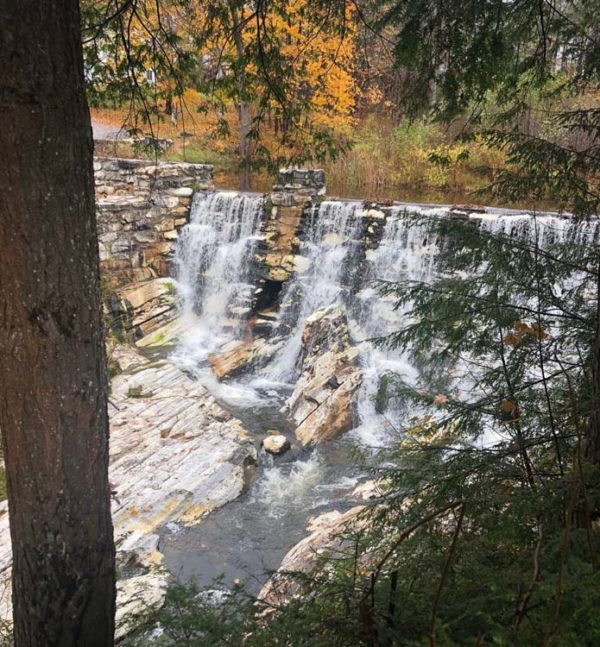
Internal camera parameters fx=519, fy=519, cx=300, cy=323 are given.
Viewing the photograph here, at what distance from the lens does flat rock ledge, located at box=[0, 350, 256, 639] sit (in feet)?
16.9

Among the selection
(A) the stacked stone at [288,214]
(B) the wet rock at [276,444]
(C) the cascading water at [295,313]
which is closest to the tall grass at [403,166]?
(A) the stacked stone at [288,214]

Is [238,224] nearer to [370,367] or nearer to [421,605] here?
[370,367]

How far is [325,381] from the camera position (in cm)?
841

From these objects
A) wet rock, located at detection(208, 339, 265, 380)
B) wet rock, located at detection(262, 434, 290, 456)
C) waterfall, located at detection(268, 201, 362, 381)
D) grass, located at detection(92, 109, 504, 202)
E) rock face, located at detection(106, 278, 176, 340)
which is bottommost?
wet rock, located at detection(262, 434, 290, 456)

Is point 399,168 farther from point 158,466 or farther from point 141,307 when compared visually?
point 158,466

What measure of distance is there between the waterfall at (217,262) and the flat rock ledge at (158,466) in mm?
2634

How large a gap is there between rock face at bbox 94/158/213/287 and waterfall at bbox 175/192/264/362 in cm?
38

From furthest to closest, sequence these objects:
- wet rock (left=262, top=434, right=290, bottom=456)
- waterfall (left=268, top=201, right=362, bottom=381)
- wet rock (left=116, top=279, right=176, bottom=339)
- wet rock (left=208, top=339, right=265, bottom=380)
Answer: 1. wet rock (left=116, top=279, right=176, bottom=339)
2. waterfall (left=268, top=201, right=362, bottom=381)
3. wet rock (left=208, top=339, right=265, bottom=380)
4. wet rock (left=262, top=434, right=290, bottom=456)

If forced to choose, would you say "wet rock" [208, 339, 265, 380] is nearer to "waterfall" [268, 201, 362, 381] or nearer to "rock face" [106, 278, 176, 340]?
"waterfall" [268, 201, 362, 381]

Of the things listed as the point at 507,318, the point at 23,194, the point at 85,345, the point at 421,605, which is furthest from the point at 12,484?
the point at 507,318

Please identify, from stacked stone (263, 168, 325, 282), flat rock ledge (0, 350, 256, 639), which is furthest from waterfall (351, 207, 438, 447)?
flat rock ledge (0, 350, 256, 639)

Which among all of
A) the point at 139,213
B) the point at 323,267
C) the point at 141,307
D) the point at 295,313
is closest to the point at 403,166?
the point at 323,267

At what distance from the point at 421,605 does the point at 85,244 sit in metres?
1.67

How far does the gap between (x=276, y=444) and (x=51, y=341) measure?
227 inches
